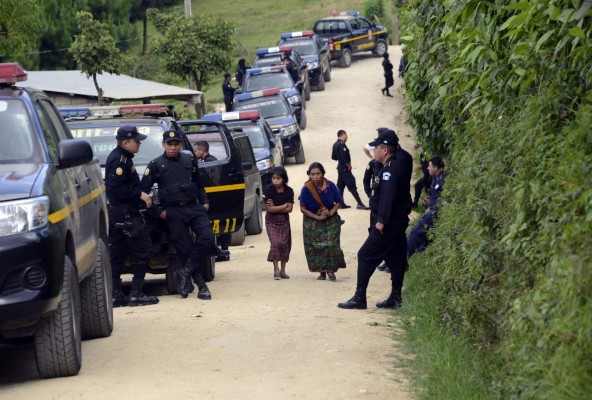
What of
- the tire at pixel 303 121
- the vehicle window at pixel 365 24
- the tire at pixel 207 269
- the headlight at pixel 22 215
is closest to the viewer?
the headlight at pixel 22 215

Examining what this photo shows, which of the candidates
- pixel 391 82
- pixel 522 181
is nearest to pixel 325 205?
pixel 522 181

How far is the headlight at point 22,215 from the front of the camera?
22.4ft

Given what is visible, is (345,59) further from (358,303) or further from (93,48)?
(358,303)

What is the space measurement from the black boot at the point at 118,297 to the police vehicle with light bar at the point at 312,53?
→ 31035 mm

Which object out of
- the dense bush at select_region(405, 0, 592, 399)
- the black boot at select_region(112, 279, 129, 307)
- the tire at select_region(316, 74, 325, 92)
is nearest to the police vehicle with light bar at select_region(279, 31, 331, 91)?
the tire at select_region(316, 74, 325, 92)

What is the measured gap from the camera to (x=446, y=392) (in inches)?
266

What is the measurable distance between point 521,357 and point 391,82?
34.8 m

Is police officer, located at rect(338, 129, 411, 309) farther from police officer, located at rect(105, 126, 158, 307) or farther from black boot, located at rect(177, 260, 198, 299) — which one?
police officer, located at rect(105, 126, 158, 307)

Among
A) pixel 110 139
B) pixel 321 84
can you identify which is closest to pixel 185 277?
pixel 110 139

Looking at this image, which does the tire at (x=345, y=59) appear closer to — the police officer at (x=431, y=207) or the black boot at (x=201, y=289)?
the police officer at (x=431, y=207)

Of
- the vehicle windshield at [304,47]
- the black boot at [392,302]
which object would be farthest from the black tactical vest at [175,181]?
the vehicle windshield at [304,47]

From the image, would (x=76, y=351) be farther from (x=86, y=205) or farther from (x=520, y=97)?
(x=520, y=97)

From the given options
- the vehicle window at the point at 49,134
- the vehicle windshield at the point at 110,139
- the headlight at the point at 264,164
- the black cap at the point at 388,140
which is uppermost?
the vehicle window at the point at 49,134

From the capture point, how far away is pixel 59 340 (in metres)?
7.33
